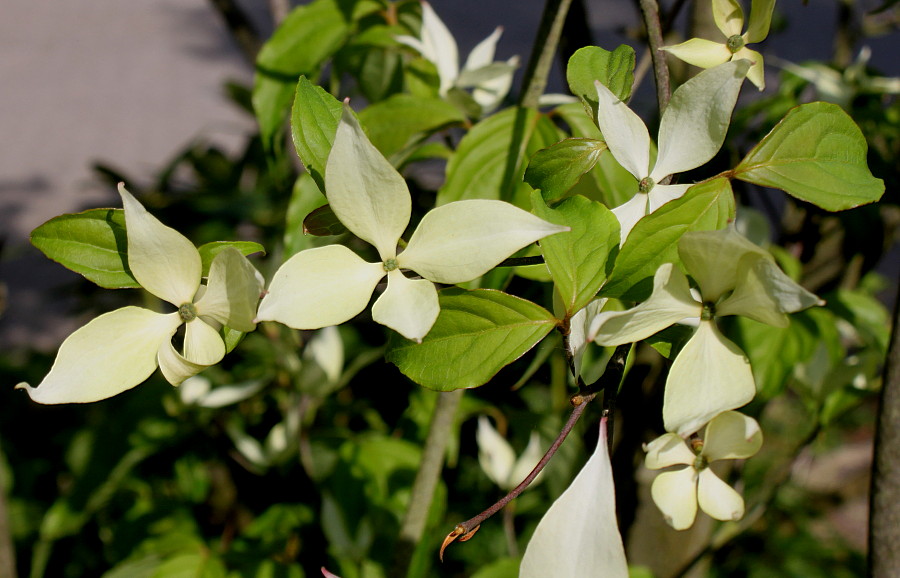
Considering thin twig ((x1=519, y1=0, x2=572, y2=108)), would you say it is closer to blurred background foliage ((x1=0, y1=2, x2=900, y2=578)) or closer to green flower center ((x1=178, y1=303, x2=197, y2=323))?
blurred background foliage ((x1=0, y1=2, x2=900, y2=578))

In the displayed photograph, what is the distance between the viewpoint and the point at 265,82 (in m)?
0.58

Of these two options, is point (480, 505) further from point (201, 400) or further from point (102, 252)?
point (102, 252)

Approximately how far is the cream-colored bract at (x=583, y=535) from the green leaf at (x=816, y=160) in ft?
0.38

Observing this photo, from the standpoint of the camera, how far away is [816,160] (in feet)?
0.94

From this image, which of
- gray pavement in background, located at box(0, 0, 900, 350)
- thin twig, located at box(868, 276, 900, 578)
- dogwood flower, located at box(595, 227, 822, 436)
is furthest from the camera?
gray pavement in background, located at box(0, 0, 900, 350)

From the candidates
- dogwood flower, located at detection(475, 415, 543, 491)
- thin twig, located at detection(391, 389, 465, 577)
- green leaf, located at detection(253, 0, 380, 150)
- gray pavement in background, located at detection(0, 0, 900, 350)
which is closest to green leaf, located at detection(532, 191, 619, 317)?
thin twig, located at detection(391, 389, 465, 577)

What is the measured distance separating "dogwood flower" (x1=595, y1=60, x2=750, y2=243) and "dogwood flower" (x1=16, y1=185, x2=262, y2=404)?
14 cm

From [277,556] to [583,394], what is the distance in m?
0.54

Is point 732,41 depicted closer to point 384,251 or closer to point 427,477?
point 384,251

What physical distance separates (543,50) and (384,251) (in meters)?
0.24

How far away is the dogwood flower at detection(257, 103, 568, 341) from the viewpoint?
0.85 feet

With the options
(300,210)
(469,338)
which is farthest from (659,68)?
(300,210)

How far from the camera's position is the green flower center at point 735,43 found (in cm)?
32

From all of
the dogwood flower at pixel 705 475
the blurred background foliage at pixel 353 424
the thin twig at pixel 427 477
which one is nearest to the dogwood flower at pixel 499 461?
A: the blurred background foliage at pixel 353 424
